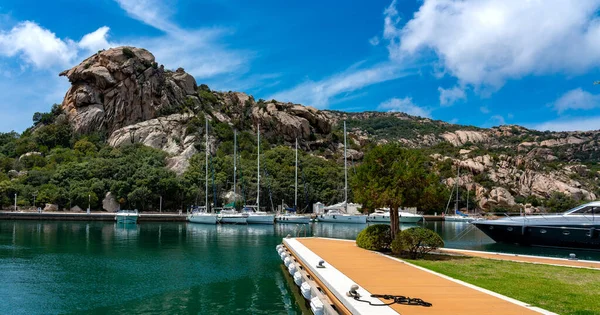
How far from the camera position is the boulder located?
3039 inches

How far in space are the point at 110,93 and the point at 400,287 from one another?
340 ft

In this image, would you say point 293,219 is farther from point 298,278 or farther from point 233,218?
point 298,278

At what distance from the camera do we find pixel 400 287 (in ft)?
41.0

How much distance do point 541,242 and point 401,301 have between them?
3039 centimetres

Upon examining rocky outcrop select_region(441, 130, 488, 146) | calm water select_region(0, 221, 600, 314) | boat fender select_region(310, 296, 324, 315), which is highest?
rocky outcrop select_region(441, 130, 488, 146)

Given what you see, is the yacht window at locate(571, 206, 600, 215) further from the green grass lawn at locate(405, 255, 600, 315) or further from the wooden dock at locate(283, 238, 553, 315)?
the wooden dock at locate(283, 238, 553, 315)

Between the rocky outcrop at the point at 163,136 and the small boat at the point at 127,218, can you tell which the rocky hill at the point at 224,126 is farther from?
the small boat at the point at 127,218

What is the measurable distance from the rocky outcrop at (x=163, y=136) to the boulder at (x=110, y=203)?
18.3m

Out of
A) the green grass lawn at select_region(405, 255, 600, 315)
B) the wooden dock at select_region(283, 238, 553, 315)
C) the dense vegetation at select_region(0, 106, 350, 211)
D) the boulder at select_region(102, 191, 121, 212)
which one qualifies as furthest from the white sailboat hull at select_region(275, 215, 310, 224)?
the green grass lawn at select_region(405, 255, 600, 315)

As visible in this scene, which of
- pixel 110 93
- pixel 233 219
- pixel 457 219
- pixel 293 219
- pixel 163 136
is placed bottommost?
pixel 457 219

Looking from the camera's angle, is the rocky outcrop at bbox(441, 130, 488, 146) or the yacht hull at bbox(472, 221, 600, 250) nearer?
the yacht hull at bbox(472, 221, 600, 250)

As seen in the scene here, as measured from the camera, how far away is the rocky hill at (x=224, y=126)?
98875mm

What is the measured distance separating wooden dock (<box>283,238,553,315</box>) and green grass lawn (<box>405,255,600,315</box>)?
1.89 feet

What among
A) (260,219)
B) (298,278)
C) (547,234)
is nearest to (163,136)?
(260,219)
